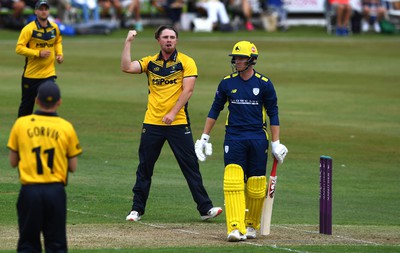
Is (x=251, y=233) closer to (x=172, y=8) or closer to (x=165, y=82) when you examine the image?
(x=165, y=82)

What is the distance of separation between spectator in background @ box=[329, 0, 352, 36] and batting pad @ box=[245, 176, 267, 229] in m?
32.5

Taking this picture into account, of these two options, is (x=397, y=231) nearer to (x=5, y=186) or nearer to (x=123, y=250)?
(x=123, y=250)

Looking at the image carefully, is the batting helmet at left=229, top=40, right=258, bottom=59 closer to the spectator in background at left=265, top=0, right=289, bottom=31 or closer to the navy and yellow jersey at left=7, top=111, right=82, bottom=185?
the navy and yellow jersey at left=7, top=111, right=82, bottom=185

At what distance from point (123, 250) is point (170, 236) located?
1077mm

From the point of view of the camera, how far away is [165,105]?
12.4 meters

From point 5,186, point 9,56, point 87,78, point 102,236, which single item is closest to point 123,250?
point 102,236

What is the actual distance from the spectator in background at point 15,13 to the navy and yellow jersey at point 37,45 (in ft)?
74.8

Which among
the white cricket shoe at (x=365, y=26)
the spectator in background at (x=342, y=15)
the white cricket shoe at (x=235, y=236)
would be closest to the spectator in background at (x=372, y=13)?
the white cricket shoe at (x=365, y=26)

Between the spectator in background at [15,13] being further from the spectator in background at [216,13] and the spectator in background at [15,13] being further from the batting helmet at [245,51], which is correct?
the batting helmet at [245,51]

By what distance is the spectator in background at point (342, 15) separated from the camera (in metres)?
43.2

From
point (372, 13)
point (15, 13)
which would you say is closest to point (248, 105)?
point (15, 13)

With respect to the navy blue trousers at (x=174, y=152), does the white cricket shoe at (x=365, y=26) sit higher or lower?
lower

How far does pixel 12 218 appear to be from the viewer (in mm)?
12336

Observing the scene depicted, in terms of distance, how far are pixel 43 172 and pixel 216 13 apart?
35708 millimetres
